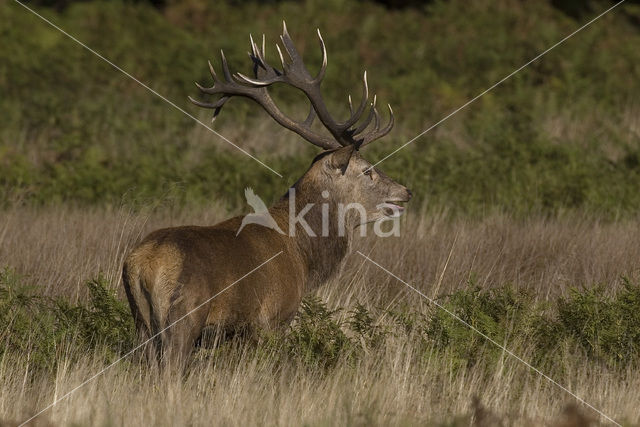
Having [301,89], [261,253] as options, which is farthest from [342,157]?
[261,253]

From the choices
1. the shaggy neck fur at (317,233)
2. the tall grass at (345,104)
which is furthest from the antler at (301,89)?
the tall grass at (345,104)

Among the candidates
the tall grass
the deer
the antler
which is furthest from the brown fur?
the tall grass

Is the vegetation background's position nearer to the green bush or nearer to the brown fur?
the green bush

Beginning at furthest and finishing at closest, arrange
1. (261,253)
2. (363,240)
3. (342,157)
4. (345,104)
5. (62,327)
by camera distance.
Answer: (345,104) → (363,240) → (342,157) → (62,327) → (261,253)

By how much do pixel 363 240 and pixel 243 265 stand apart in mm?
3085

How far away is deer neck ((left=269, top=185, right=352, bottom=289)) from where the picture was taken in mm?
7820

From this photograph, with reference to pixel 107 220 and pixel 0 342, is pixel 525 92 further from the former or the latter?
pixel 0 342

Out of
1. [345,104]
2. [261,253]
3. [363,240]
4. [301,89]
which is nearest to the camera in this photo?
[261,253]

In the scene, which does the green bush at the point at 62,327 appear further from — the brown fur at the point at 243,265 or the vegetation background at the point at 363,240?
the brown fur at the point at 243,265

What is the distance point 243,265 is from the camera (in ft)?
21.8

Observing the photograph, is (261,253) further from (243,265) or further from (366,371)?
(366,371)

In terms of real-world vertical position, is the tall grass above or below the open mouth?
above

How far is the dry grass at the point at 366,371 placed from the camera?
19.1ft

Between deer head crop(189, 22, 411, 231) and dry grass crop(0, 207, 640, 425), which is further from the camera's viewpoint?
deer head crop(189, 22, 411, 231)
